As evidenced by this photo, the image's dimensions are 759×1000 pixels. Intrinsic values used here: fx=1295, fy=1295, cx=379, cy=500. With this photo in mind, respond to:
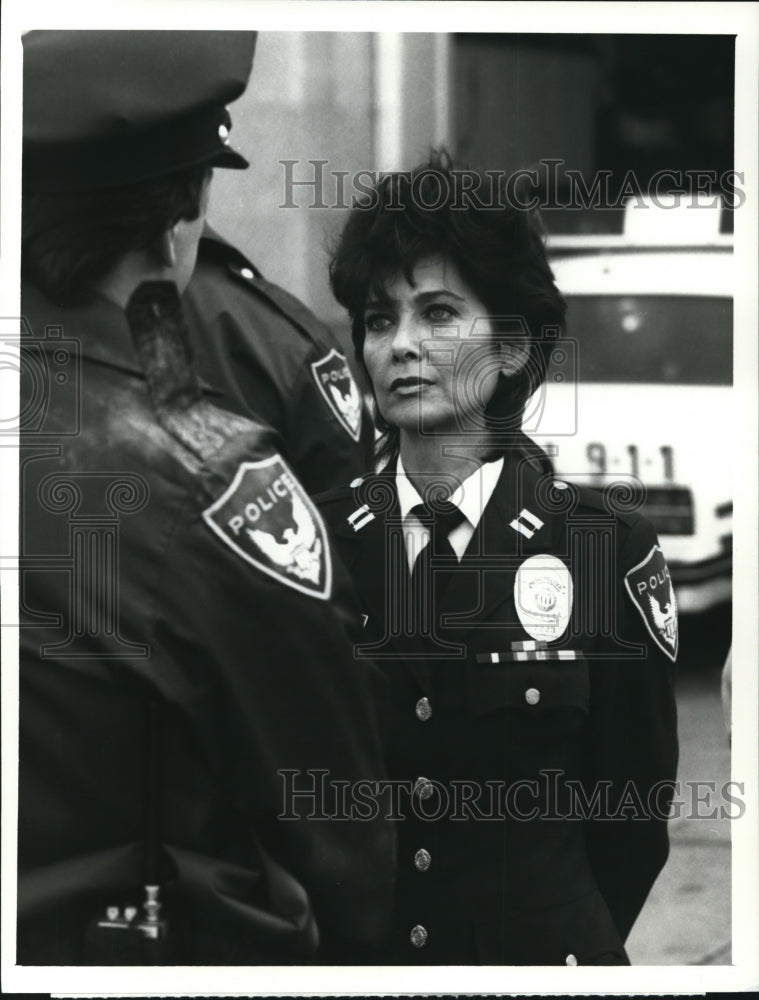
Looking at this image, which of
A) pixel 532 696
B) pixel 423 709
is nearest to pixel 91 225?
pixel 423 709

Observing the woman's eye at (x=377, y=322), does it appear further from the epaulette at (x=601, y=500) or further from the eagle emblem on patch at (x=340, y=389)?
the epaulette at (x=601, y=500)

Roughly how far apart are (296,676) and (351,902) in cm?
59

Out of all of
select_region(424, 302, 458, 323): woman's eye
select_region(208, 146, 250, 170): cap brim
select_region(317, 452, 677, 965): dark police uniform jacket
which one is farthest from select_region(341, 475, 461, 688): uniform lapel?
select_region(208, 146, 250, 170): cap brim

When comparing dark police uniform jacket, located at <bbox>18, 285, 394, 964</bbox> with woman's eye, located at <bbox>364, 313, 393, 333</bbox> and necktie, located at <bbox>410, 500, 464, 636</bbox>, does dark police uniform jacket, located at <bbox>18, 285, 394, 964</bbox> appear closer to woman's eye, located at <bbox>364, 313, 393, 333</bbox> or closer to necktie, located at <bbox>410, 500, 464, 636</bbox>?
necktie, located at <bbox>410, 500, 464, 636</bbox>

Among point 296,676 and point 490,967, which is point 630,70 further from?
point 490,967

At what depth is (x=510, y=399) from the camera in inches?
129

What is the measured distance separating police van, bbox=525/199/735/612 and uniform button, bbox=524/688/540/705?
470mm

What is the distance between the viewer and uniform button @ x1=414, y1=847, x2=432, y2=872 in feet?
10.5

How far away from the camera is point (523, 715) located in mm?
3225

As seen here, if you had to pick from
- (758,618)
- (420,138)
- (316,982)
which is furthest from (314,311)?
(316,982)

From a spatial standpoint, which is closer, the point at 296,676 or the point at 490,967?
the point at 296,676

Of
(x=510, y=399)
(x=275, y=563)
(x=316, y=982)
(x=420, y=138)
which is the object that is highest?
(x=420, y=138)

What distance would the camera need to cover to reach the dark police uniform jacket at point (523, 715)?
3.22 metres

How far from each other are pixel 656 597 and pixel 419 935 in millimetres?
1042
